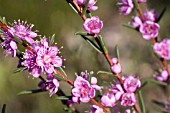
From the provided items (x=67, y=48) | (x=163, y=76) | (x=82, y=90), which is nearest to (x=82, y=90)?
(x=82, y=90)

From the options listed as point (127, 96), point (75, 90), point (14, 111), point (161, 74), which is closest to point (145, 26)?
point (161, 74)

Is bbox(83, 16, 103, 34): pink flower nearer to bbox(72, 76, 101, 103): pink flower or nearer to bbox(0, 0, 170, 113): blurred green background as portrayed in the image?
bbox(72, 76, 101, 103): pink flower

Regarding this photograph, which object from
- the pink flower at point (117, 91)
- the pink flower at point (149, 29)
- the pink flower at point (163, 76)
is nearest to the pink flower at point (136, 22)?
the pink flower at point (149, 29)

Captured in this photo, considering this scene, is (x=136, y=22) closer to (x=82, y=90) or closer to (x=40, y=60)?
(x=82, y=90)

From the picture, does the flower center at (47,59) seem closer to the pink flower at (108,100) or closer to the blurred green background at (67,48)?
the pink flower at (108,100)

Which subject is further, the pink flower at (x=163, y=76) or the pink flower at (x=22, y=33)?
the pink flower at (x=163, y=76)
